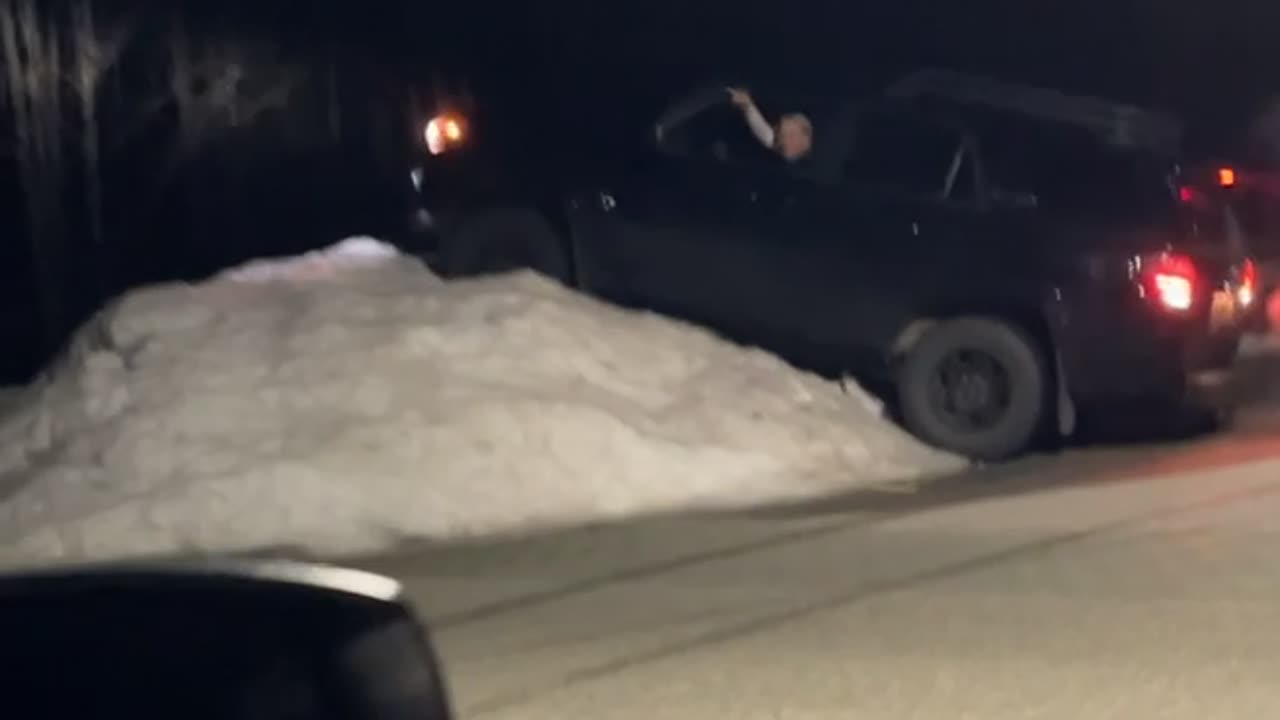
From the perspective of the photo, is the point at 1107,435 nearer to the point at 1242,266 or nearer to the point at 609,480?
the point at 1242,266

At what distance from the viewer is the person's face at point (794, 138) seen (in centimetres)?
1380

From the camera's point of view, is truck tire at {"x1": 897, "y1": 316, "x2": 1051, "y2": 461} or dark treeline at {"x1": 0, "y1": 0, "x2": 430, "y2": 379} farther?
dark treeline at {"x1": 0, "y1": 0, "x2": 430, "y2": 379}

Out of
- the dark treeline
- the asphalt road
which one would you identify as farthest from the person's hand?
the dark treeline

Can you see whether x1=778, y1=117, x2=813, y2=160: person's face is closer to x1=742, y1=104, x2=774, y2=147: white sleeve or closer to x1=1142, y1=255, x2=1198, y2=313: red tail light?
x1=742, y1=104, x2=774, y2=147: white sleeve

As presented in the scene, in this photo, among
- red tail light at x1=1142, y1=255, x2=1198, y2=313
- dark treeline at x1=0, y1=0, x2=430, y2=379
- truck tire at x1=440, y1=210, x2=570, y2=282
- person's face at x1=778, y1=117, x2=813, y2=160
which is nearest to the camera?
red tail light at x1=1142, y1=255, x2=1198, y2=313

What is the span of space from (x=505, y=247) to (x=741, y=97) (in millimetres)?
2010

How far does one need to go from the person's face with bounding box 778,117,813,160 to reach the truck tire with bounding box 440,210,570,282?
1752mm

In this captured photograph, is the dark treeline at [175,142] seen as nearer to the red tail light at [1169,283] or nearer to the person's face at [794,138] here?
the person's face at [794,138]

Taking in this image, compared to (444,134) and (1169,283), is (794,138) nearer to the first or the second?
(1169,283)

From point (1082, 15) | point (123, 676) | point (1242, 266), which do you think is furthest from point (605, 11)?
point (123, 676)

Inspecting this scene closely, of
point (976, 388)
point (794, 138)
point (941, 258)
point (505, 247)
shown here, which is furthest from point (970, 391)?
point (505, 247)

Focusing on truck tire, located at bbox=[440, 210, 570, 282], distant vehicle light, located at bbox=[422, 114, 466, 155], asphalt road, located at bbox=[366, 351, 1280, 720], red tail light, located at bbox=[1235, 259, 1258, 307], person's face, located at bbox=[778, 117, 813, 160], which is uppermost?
distant vehicle light, located at bbox=[422, 114, 466, 155]

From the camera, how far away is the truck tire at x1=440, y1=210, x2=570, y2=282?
48.0 ft

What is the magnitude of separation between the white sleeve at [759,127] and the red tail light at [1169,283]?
2.64 m
